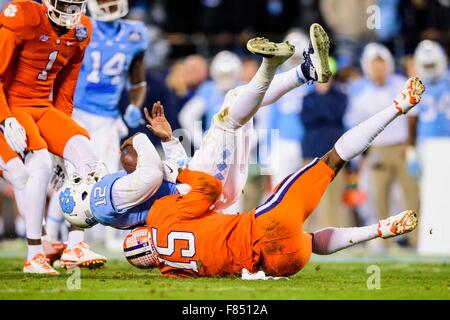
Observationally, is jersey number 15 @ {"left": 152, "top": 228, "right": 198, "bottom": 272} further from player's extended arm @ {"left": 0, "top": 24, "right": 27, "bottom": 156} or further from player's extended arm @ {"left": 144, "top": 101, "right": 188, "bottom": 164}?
player's extended arm @ {"left": 0, "top": 24, "right": 27, "bottom": 156}

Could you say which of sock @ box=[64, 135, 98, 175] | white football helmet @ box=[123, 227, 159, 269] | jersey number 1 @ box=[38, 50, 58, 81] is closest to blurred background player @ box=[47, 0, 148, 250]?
jersey number 1 @ box=[38, 50, 58, 81]

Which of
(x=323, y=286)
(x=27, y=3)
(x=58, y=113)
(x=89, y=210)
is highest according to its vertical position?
(x=27, y=3)

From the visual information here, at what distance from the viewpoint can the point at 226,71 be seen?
1260 centimetres

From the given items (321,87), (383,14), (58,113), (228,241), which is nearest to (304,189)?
(228,241)

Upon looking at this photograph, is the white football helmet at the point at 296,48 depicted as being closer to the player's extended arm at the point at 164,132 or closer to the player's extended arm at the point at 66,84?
the player's extended arm at the point at 66,84

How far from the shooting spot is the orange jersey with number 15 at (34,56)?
758cm

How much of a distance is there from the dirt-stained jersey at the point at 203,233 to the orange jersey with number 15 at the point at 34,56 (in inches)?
59.4

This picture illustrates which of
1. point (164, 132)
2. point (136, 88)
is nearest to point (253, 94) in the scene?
point (164, 132)

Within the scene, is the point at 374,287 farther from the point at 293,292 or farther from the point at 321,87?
the point at 321,87

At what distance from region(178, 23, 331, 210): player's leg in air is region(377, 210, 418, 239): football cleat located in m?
1.04

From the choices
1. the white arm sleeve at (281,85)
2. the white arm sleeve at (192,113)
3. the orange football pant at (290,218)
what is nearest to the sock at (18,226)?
the white arm sleeve at (192,113)
